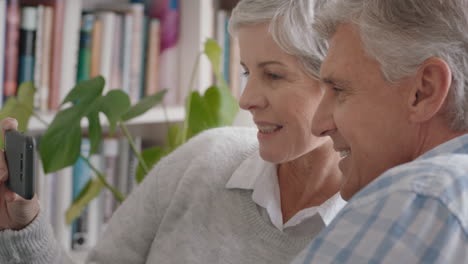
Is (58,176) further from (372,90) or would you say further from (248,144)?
(372,90)

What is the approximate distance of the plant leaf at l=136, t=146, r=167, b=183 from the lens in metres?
1.95

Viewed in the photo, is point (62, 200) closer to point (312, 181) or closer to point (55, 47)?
point (55, 47)

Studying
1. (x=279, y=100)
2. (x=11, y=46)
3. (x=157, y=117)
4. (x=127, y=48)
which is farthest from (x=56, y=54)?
(x=279, y=100)

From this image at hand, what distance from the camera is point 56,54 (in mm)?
1975

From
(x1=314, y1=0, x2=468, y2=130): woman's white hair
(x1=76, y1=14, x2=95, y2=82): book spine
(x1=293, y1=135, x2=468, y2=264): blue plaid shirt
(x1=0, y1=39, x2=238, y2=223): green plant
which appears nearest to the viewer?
(x1=293, y1=135, x2=468, y2=264): blue plaid shirt

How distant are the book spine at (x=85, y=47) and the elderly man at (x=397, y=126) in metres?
1.14

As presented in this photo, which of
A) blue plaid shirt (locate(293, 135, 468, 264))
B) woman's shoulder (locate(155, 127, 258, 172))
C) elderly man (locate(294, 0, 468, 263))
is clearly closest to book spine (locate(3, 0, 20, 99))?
woman's shoulder (locate(155, 127, 258, 172))

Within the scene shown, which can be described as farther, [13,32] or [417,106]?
[13,32]

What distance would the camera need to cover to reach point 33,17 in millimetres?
1927

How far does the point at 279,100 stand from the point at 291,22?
144mm

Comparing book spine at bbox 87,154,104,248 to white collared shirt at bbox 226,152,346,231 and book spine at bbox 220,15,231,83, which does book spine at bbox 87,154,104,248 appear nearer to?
book spine at bbox 220,15,231,83

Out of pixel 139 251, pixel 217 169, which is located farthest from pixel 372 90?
pixel 139 251

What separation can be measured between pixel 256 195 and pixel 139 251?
0.84 ft

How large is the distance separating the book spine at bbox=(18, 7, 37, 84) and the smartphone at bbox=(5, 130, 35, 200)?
750mm
